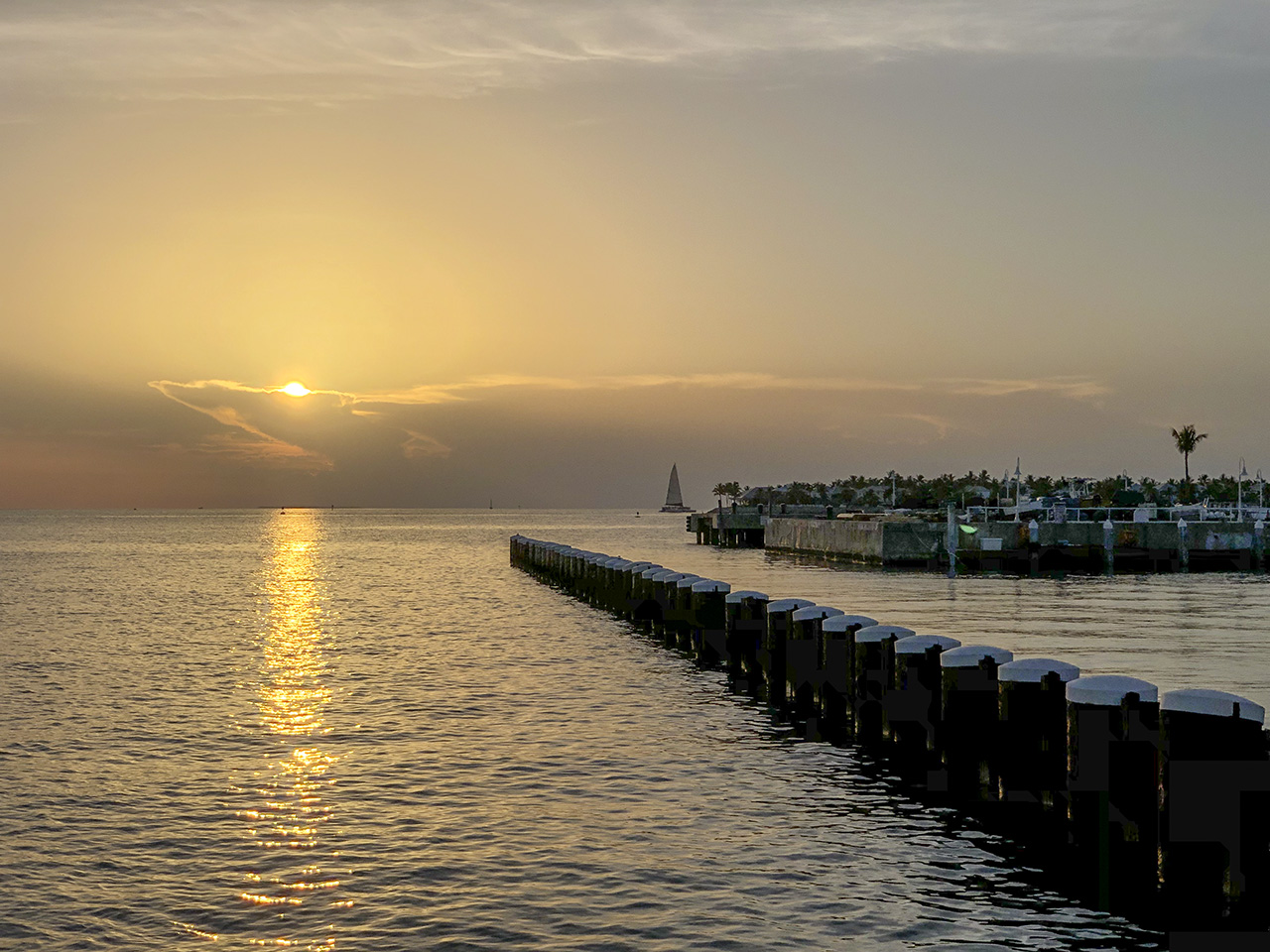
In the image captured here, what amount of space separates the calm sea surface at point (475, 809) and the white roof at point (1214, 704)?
1.56 meters

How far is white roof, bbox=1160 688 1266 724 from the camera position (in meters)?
8.52

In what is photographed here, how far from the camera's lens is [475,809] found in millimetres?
12039

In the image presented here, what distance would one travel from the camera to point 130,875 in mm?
9945

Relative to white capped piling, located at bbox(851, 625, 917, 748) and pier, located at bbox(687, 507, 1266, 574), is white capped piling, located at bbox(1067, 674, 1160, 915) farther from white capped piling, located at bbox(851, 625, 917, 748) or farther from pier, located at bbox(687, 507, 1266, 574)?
pier, located at bbox(687, 507, 1266, 574)

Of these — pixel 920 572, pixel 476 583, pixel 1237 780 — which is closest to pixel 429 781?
pixel 1237 780

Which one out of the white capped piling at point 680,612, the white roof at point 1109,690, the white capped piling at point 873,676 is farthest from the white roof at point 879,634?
the white capped piling at point 680,612

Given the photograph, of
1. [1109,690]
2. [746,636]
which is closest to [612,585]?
[746,636]

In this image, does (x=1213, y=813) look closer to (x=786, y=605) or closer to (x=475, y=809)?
(x=475, y=809)

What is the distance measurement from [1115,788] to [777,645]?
954cm

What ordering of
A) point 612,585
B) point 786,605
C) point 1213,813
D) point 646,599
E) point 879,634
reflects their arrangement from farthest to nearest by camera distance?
point 612,585 → point 646,599 → point 786,605 → point 879,634 → point 1213,813

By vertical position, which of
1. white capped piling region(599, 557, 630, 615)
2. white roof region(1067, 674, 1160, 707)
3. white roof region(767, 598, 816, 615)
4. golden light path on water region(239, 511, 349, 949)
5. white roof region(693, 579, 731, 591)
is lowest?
golden light path on water region(239, 511, 349, 949)

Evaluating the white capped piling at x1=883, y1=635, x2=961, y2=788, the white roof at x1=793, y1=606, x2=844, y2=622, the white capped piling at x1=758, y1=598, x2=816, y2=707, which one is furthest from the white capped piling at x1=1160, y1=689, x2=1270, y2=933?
the white capped piling at x1=758, y1=598, x2=816, y2=707

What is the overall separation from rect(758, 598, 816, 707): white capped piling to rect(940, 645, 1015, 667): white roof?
20.2ft

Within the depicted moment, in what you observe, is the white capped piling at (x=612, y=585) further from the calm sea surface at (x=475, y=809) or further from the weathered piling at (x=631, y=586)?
the calm sea surface at (x=475, y=809)
